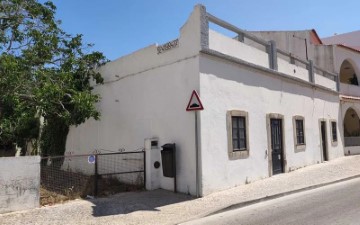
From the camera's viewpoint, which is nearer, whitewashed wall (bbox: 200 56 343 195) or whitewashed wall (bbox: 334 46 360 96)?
whitewashed wall (bbox: 200 56 343 195)

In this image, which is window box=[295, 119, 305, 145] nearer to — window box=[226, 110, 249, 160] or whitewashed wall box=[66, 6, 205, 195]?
window box=[226, 110, 249, 160]

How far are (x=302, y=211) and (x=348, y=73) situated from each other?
2430 centimetres

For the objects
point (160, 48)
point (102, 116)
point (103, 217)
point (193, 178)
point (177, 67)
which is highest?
point (160, 48)

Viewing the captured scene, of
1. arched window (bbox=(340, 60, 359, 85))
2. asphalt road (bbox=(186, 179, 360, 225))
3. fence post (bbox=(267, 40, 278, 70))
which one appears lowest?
asphalt road (bbox=(186, 179, 360, 225))

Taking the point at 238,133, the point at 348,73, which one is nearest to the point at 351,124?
the point at 348,73

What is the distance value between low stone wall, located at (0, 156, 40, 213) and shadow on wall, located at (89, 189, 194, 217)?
1.54 metres

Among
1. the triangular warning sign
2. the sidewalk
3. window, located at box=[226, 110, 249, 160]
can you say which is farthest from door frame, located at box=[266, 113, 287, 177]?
the triangular warning sign

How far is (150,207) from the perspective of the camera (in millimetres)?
8656

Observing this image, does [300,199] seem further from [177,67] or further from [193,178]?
[177,67]

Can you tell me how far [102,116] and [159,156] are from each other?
4566 mm

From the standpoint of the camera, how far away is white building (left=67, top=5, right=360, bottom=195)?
1016cm

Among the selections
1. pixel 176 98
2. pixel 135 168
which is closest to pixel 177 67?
pixel 176 98

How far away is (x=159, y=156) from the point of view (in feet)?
36.4

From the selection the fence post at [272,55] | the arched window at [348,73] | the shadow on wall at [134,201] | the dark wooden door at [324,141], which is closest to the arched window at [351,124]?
the arched window at [348,73]
